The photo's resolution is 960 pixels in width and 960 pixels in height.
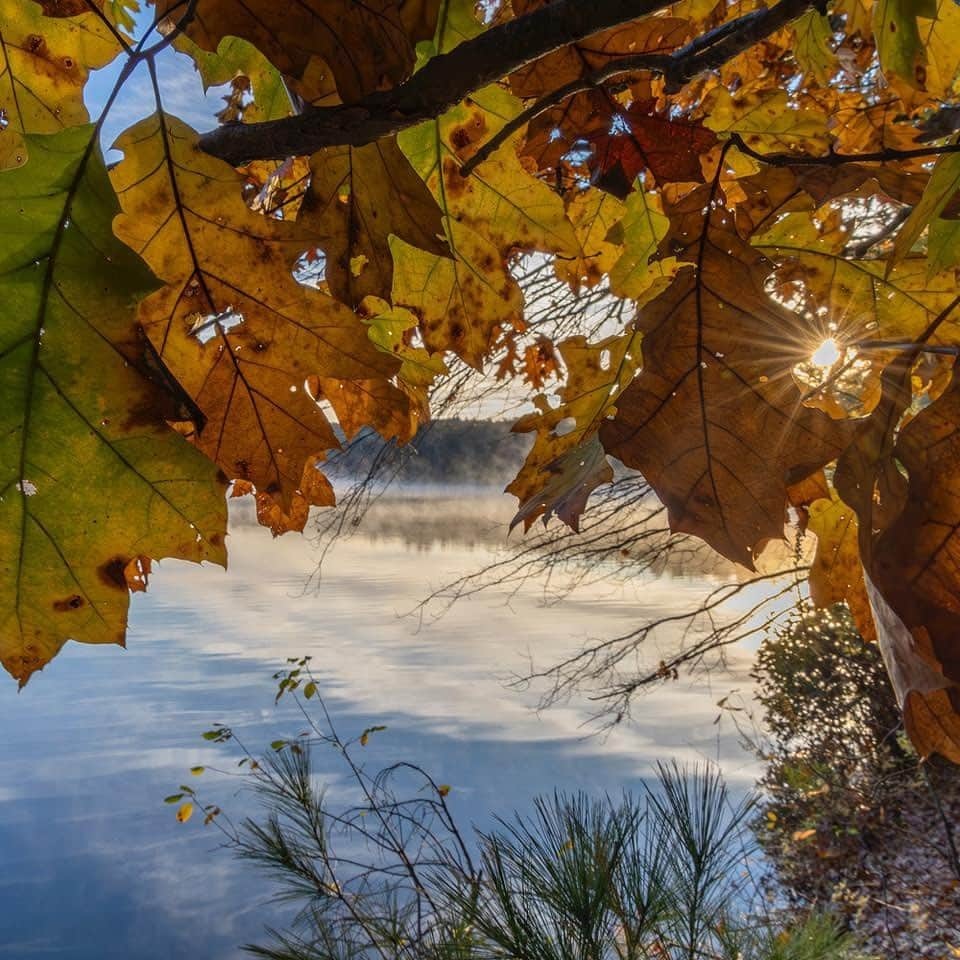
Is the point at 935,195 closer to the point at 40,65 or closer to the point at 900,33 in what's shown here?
the point at 900,33

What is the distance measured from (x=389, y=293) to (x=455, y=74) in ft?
0.48

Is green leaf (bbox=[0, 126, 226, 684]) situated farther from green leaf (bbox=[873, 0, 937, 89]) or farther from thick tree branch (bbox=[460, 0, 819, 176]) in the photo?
green leaf (bbox=[873, 0, 937, 89])

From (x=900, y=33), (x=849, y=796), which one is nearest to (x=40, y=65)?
(x=900, y=33)

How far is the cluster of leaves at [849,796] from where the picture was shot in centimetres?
310

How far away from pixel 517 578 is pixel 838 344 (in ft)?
9.98

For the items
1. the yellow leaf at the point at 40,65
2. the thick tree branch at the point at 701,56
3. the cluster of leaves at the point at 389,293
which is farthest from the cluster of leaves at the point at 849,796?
the yellow leaf at the point at 40,65

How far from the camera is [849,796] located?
341 centimetres

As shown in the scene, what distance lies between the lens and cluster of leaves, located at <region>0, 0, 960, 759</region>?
11.4 inches

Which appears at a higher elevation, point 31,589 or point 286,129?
point 286,129

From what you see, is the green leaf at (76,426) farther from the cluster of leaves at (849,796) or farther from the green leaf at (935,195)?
the cluster of leaves at (849,796)

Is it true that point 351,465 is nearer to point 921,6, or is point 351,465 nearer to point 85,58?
point 85,58

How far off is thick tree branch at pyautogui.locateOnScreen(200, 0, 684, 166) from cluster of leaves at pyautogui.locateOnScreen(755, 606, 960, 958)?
360cm

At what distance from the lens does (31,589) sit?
0.31m

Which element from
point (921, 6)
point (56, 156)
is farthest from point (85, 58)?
point (921, 6)
